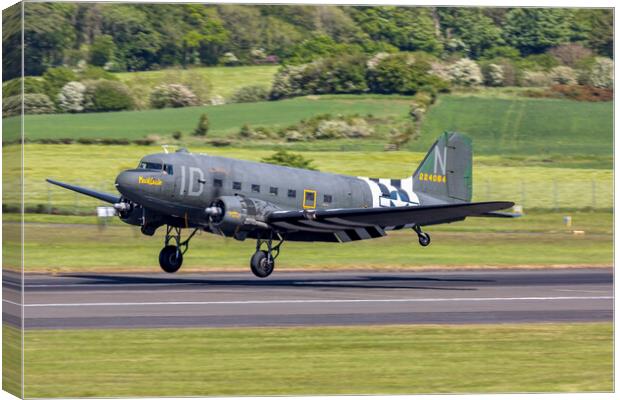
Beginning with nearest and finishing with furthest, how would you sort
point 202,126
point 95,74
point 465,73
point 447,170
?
1. point 447,170
2. point 465,73
3. point 95,74
4. point 202,126

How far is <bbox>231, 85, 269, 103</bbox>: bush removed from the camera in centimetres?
5481

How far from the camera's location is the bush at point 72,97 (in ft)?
156

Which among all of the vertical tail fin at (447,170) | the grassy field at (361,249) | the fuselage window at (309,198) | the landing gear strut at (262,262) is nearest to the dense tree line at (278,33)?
the vertical tail fin at (447,170)

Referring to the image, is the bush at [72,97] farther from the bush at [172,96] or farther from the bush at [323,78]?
the bush at [323,78]

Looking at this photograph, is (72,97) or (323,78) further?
(323,78)

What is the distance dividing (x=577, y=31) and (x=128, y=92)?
932 inches

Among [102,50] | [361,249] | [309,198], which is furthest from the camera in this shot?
[102,50]

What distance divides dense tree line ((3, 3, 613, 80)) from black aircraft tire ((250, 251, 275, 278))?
30.3 ft

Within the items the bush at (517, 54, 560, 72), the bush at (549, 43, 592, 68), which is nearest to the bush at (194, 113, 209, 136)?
the bush at (517, 54, 560, 72)

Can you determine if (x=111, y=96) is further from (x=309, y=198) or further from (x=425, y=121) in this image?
(x=309, y=198)

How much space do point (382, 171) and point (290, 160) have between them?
4368 millimetres

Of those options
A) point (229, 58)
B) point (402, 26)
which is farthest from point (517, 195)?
point (229, 58)

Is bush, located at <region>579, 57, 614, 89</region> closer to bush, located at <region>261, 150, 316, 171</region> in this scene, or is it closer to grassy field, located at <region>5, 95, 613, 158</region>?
grassy field, located at <region>5, 95, 613, 158</region>

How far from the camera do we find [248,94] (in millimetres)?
55031
